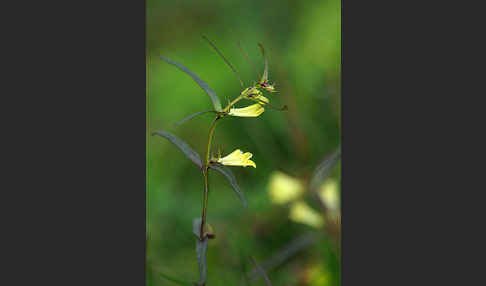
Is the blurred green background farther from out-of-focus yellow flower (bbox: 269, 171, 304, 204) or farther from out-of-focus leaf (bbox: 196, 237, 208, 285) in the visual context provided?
out-of-focus leaf (bbox: 196, 237, 208, 285)

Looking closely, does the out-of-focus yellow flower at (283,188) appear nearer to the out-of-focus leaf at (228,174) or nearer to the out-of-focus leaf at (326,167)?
the out-of-focus leaf at (326,167)

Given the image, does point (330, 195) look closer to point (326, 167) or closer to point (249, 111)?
point (326, 167)

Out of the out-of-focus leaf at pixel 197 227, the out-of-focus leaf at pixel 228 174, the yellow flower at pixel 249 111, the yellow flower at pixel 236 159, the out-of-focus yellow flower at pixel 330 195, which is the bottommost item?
the out-of-focus leaf at pixel 197 227

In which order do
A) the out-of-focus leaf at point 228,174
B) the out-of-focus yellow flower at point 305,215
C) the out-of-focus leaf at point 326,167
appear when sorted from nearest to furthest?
the out-of-focus leaf at point 228,174
the out-of-focus leaf at point 326,167
the out-of-focus yellow flower at point 305,215

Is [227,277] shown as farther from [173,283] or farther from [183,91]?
[183,91]

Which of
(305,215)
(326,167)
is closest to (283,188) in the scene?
(305,215)

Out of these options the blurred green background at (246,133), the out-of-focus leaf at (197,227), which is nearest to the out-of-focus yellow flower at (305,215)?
the blurred green background at (246,133)

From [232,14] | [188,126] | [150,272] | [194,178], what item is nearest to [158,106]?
[188,126]
